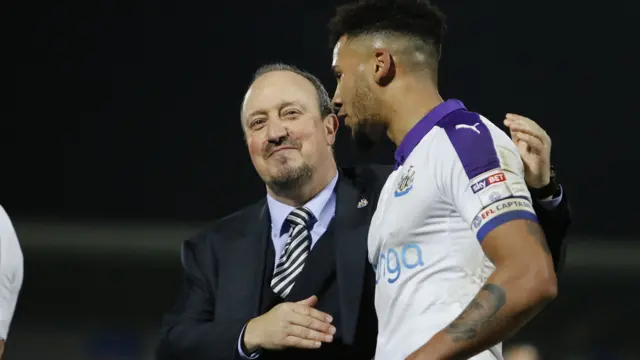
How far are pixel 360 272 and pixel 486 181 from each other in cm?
67

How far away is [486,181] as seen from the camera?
4.40 ft

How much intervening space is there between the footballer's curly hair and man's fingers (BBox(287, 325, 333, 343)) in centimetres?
54

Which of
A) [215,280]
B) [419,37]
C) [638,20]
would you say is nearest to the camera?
[419,37]

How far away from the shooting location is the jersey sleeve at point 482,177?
132 cm

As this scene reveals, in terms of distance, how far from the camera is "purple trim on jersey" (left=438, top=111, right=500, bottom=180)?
4.46 ft

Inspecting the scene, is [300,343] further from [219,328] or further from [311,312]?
[219,328]


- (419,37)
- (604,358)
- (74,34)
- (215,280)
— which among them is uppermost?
(74,34)

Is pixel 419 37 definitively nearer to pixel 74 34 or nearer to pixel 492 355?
pixel 492 355

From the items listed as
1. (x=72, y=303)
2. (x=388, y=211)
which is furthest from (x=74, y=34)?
(x=388, y=211)

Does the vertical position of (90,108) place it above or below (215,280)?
above

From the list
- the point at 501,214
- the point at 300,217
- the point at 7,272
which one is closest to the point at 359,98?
the point at 501,214

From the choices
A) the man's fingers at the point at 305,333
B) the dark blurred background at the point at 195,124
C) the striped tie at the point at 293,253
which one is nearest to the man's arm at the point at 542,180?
the man's fingers at the point at 305,333

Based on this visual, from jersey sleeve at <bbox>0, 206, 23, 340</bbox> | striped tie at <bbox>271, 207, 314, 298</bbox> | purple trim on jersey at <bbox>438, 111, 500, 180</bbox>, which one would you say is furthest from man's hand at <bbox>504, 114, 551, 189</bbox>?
jersey sleeve at <bbox>0, 206, 23, 340</bbox>

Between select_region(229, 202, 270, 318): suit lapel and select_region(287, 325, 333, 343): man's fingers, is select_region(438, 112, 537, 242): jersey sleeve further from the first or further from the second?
select_region(229, 202, 270, 318): suit lapel
